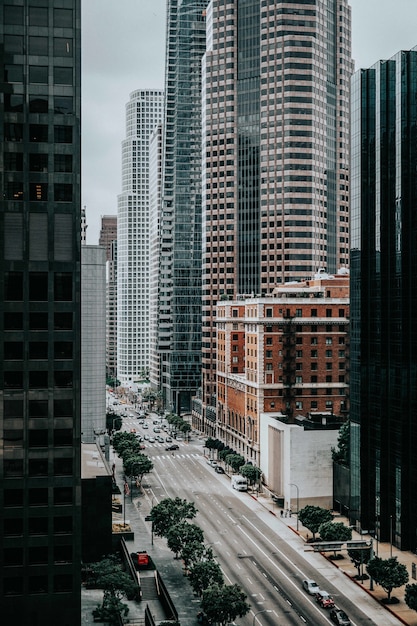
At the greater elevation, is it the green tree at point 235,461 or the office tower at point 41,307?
the office tower at point 41,307

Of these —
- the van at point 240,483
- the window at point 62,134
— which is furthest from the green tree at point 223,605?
the van at point 240,483

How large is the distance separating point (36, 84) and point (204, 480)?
4078 inches

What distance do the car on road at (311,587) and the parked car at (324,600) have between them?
4.30 feet

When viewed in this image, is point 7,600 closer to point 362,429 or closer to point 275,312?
point 362,429

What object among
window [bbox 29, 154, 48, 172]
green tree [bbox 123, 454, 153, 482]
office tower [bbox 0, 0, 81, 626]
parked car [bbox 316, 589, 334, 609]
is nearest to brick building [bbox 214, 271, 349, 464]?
green tree [bbox 123, 454, 153, 482]

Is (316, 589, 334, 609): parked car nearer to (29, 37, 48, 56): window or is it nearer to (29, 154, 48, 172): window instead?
(29, 154, 48, 172): window

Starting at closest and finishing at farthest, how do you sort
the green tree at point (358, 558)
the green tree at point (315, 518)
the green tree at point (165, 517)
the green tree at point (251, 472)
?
the green tree at point (358, 558), the green tree at point (165, 517), the green tree at point (315, 518), the green tree at point (251, 472)

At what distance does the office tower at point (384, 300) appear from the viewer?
10344cm

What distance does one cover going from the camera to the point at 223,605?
7362cm

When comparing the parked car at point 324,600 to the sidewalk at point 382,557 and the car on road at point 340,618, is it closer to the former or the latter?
the car on road at point 340,618

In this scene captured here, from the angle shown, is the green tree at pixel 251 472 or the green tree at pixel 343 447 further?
the green tree at pixel 251 472

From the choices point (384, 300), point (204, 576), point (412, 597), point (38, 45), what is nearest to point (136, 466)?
point (384, 300)

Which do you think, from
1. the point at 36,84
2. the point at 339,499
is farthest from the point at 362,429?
the point at 36,84

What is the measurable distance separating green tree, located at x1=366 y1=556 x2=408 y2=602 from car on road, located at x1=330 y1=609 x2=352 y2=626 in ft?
21.7
